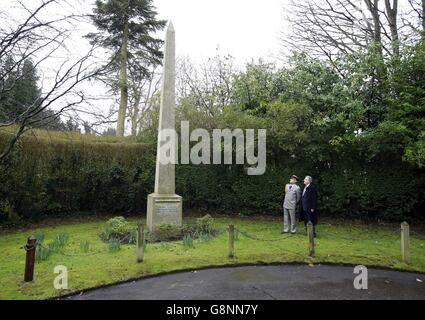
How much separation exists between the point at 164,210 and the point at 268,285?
17.8 feet

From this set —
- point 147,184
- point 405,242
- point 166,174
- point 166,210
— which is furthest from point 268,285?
point 147,184

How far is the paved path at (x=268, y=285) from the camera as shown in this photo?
562 cm

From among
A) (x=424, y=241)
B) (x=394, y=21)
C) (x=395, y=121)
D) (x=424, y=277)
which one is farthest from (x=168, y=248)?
(x=394, y=21)

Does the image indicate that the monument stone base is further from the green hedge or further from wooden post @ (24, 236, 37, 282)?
wooden post @ (24, 236, 37, 282)

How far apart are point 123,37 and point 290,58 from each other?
1271cm

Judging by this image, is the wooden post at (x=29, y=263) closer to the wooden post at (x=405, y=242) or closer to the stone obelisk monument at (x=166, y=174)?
the stone obelisk monument at (x=166, y=174)

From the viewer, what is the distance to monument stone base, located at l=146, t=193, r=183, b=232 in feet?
35.0

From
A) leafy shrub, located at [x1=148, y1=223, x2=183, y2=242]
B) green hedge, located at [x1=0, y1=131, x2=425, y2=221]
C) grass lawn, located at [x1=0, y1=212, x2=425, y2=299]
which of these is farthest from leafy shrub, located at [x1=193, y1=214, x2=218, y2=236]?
green hedge, located at [x1=0, y1=131, x2=425, y2=221]

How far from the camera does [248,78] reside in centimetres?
1634

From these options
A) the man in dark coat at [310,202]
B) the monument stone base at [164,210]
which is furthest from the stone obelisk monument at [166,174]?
the man in dark coat at [310,202]

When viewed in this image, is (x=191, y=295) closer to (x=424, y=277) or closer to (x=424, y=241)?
(x=424, y=277)

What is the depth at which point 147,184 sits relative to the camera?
→ 15078mm

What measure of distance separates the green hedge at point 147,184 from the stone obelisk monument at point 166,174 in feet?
12.8

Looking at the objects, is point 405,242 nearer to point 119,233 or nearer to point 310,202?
point 310,202
